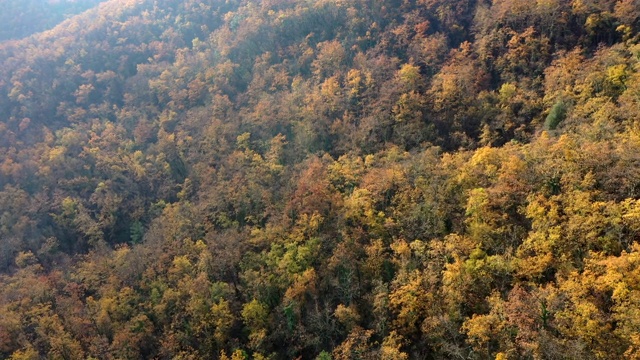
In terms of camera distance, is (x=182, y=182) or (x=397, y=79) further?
(x=182, y=182)

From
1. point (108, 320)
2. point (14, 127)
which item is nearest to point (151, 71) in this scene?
point (14, 127)

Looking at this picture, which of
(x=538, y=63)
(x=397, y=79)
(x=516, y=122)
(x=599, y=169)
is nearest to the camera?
(x=599, y=169)

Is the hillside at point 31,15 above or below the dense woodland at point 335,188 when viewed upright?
above

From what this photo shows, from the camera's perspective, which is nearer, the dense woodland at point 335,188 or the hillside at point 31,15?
the dense woodland at point 335,188

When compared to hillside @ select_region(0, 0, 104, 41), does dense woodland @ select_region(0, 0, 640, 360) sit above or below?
below

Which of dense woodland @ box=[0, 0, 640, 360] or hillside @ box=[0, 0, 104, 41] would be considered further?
hillside @ box=[0, 0, 104, 41]

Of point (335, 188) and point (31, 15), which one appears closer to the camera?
point (335, 188)

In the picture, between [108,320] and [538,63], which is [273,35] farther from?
[108,320]

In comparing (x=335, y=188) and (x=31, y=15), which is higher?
(x=31, y=15)
